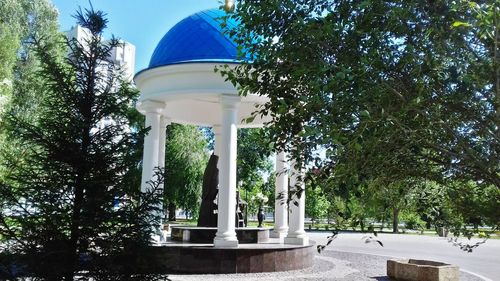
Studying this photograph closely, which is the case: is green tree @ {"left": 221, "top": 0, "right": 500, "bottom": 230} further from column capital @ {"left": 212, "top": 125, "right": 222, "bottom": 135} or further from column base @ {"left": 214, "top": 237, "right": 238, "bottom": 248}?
column capital @ {"left": 212, "top": 125, "right": 222, "bottom": 135}

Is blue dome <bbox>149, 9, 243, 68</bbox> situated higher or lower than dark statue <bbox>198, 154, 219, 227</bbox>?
higher

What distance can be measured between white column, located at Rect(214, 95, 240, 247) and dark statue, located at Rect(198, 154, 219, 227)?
294 cm

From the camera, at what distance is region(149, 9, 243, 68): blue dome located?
588 inches

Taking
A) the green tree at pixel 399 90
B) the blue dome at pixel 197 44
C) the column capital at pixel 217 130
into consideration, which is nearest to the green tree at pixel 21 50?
the blue dome at pixel 197 44

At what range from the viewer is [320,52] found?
4.67m

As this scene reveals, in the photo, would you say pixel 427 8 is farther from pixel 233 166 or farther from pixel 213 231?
pixel 213 231

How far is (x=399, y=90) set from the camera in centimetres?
432

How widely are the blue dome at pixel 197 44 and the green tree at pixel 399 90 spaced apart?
998 centimetres

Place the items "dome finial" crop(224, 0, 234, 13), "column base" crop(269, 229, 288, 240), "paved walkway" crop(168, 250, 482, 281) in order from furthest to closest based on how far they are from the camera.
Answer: "column base" crop(269, 229, 288, 240)
"paved walkway" crop(168, 250, 482, 281)
"dome finial" crop(224, 0, 234, 13)

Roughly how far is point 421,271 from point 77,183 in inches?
394

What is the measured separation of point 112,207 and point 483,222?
3760mm

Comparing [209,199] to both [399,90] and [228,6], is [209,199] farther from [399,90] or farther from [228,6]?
[399,90]

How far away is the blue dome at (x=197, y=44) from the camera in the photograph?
14.9 m

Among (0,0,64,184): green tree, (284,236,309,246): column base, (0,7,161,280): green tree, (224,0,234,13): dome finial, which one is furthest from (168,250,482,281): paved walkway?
(0,0,64,184): green tree
